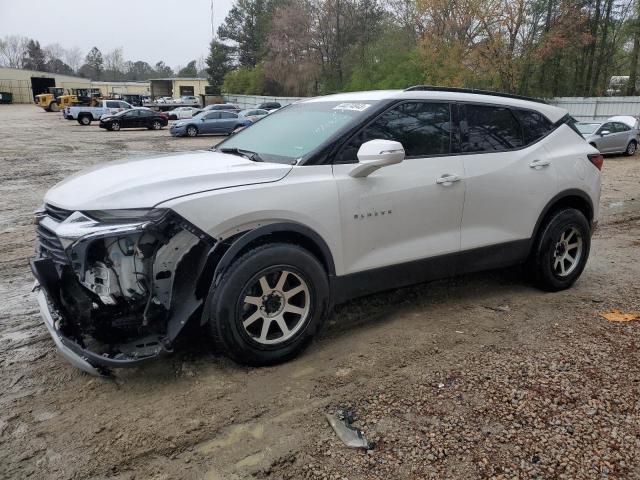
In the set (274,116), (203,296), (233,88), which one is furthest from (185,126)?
(233,88)

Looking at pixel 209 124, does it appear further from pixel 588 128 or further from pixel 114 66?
pixel 114 66

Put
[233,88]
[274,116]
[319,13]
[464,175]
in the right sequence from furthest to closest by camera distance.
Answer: [233,88], [319,13], [274,116], [464,175]

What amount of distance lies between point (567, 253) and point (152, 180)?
379 centimetres

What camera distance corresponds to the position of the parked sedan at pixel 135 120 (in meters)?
30.5

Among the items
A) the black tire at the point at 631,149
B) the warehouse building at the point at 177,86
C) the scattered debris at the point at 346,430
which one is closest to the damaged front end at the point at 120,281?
the scattered debris at the point at 346,430

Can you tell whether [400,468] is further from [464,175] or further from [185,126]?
[185,126]

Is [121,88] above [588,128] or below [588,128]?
above

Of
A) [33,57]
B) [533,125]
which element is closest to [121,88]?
[33,57]

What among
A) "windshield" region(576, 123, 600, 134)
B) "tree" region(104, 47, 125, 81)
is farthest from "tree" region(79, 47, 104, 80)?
"windshield" region(576, 123, 600, 134)

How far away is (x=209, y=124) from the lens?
2795cm

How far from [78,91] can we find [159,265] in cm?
5116

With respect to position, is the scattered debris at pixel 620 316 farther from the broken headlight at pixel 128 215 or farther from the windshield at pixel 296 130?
the broken headlight at pixel 128 215

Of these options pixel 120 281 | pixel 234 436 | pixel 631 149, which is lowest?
pixel 234 436

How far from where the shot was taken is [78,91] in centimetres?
4728
